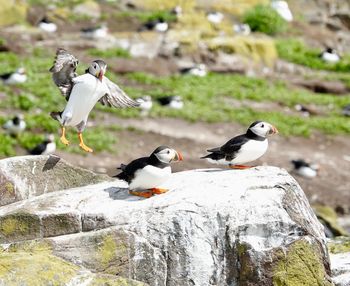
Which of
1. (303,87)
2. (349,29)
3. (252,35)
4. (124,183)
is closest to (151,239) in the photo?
(124,183)

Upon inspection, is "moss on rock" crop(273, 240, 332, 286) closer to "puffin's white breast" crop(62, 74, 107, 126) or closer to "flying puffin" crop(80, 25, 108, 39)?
"puffin's white breast" crop(62, 74, 107, 126)

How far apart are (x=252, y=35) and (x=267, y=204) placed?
24183 millimetres

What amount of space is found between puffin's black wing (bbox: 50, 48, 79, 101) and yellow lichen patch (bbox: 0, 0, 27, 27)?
65.0 feet

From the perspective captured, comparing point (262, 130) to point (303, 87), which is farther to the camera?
point (303, 87)

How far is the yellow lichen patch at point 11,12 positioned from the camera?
3017cm

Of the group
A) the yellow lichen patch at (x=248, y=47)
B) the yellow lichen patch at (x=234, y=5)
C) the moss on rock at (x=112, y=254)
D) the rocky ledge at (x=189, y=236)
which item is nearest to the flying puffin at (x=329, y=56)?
the yellow lichen patch at (x=248, y=47)

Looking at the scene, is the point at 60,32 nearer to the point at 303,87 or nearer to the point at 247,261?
the point at 303,87

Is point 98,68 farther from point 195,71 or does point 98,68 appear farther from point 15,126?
point 195,71

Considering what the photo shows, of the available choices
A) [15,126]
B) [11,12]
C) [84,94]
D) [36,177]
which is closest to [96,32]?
[11,12]

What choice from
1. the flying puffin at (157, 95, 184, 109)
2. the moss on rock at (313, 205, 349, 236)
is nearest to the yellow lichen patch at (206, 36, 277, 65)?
the flying puffin at (157, 95, 184, 109)

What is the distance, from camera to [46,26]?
2967cm

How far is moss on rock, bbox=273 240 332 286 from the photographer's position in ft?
28.7

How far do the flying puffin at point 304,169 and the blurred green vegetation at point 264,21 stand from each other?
1324 centimetres

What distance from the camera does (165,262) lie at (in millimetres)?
8625
